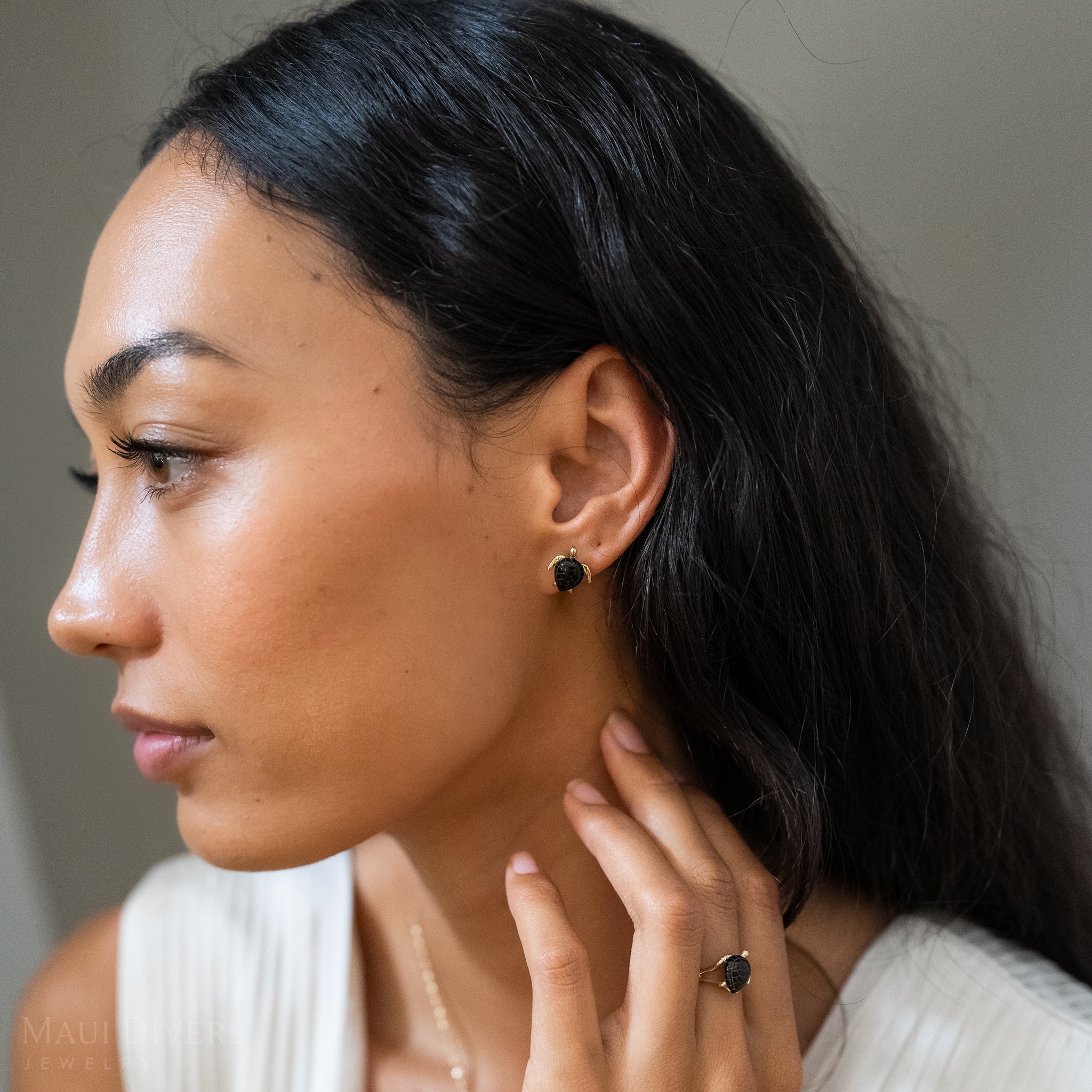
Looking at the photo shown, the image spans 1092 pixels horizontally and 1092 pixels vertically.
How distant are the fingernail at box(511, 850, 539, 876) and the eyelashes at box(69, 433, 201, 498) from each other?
0.45 meters

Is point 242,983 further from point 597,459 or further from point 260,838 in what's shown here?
point 597,459

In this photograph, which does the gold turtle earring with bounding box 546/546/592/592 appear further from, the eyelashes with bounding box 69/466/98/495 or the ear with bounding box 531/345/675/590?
the eyelashes with bounding box 69/466/98/495

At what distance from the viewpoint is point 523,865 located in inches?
37.1

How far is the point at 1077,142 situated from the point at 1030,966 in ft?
3.09

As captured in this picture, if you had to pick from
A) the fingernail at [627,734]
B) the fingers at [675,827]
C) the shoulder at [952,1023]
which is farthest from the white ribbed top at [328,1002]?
the fingernail at [627,734]

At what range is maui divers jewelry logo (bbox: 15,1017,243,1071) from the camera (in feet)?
3.76

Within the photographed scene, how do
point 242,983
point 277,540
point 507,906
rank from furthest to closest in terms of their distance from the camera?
point 242,983
point 507,906
point 277,540

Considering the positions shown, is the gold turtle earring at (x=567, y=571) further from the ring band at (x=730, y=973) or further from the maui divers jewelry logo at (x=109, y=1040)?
the maui divers jewelry logo at (x=109, y=1040)

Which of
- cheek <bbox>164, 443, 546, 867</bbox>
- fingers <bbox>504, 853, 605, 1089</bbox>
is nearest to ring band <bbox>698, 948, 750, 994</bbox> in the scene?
fingers <bbox>504, 853, 605, 1089</bbox>

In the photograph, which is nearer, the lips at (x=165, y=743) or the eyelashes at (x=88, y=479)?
the lips at (x=165, y=743)

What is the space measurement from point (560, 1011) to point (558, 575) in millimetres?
357

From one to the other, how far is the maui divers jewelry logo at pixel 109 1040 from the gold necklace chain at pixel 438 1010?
0.68ft

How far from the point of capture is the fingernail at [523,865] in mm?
932

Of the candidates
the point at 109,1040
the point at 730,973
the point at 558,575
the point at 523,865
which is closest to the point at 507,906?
the point at 523,865
